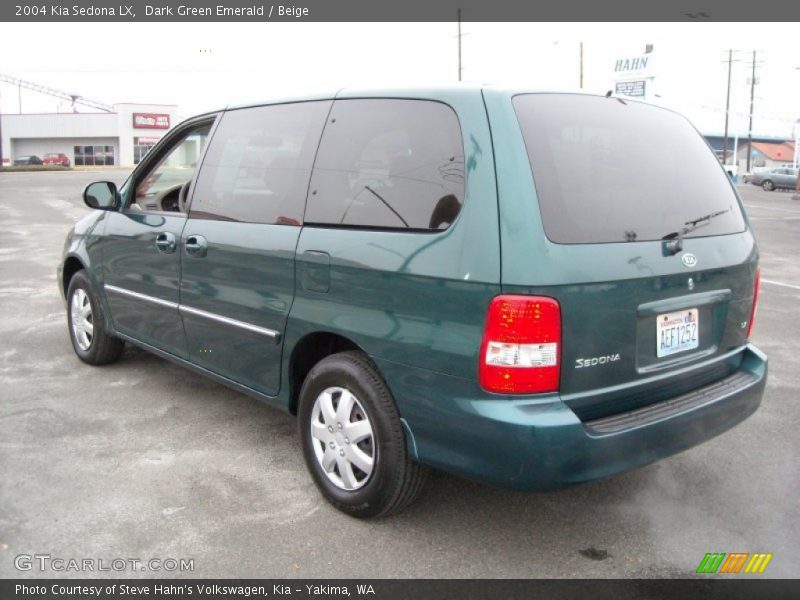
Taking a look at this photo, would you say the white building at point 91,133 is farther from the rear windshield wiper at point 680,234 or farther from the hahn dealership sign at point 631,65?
the rear windshield wiper at point 680,234

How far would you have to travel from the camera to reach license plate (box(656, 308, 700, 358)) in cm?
286

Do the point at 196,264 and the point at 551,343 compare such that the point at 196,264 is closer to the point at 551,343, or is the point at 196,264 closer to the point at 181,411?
the point at 181,411

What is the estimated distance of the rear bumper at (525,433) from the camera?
2531 millimetres

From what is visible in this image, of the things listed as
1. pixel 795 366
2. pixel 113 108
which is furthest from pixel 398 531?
pixel 113 108

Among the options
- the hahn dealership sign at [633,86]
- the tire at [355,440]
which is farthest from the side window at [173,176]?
the hahn dealership sign at [633,86]

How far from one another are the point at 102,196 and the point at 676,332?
3671mm

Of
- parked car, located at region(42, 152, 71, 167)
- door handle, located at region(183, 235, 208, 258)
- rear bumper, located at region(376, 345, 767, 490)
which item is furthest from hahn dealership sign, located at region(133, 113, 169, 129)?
rear bumper, located at region(376, 345, 767, 490)

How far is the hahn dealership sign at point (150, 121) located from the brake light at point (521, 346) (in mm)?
74375

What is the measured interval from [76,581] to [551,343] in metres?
1.99

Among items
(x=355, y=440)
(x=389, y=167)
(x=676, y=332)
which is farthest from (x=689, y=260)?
(x=355, y=440)

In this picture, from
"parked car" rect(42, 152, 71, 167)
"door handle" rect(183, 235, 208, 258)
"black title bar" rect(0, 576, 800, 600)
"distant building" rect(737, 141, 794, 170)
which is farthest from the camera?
"distant building" rect(737, 141, 794, 170)

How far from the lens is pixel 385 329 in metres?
2.87

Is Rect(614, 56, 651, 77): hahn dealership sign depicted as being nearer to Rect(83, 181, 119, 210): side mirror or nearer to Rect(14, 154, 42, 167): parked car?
Rect(83, 181, 119, 210): side mirror

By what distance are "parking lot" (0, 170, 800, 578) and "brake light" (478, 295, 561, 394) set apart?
0.81 metres
